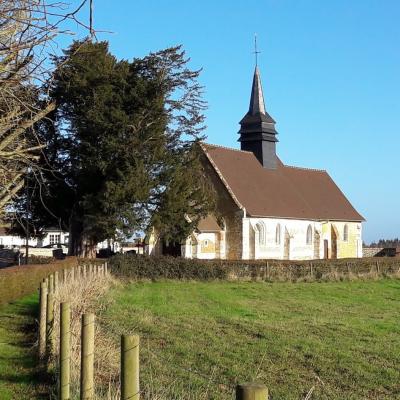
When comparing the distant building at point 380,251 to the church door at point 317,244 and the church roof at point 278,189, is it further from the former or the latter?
the church door at point 317,244

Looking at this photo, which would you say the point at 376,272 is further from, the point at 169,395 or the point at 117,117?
the point at 169,395

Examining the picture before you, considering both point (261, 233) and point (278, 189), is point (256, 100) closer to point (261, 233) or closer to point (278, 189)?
point (278, 189)

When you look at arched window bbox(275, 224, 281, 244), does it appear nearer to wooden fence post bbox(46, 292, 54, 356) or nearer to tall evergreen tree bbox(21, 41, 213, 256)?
tall evergreen tree bbox(21, 41, 213, 256)

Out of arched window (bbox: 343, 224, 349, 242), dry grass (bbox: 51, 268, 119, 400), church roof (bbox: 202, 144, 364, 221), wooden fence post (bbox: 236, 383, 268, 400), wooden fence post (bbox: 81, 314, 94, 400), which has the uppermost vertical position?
church roof (bbox: 202, 144, 364, 221)

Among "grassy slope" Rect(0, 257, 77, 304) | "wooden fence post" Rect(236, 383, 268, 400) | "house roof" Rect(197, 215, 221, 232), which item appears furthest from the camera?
"house roof" Rect(197, 215, 221, 232)

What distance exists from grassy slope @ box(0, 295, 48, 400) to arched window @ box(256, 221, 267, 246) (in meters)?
27.7

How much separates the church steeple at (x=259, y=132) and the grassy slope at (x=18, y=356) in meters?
34.4

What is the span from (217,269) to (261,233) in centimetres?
1364

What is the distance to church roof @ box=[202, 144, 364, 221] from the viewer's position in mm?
41344

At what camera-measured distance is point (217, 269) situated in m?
28.6

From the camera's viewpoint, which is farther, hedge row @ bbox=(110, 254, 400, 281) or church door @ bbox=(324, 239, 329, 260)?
church door @ bbox=(324, 239, 329, 260)

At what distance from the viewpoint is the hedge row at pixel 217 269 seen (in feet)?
91.6

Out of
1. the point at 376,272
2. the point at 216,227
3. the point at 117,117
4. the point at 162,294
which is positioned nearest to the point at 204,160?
the point at 216,227

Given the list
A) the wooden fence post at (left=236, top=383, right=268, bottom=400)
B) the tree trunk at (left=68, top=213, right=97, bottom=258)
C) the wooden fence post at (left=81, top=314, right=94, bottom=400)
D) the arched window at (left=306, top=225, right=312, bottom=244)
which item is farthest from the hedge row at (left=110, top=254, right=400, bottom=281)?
the wooden fence post at (left=236, top=383, right=268, bottom=400)
